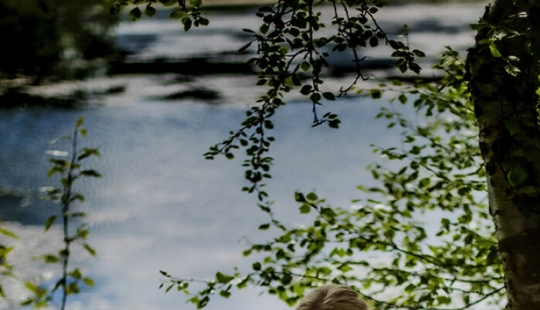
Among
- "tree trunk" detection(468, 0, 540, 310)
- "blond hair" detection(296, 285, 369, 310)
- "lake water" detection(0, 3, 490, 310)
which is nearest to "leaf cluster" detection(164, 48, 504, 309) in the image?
"tree trunk" detection(468, 0, 540, 310)

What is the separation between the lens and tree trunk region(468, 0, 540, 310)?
3.71 metres

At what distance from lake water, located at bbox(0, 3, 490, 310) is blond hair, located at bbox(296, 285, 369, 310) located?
29.9 ft

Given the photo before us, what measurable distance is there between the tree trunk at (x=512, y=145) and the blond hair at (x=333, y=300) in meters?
1.55

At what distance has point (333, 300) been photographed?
2.29 m

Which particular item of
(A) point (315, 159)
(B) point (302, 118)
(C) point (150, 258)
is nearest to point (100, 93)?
(B) point (302, 118)

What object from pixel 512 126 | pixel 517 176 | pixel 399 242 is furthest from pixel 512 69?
pixel 399 242

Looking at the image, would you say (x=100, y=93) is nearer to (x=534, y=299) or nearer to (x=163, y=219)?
(x=163, y=219)

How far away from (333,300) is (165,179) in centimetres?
1580

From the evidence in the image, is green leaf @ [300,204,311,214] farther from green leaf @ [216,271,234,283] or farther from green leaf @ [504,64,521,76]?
green leaf @ [504,64,521,76]

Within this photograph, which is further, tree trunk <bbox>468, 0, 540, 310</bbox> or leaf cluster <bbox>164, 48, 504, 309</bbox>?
leaf cluster <bbox>164, 48, 504, 309</bbox>

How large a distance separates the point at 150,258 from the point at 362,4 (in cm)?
1091

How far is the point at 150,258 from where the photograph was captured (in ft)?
47.7

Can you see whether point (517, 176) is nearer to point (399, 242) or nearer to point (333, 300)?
point (333, 300)

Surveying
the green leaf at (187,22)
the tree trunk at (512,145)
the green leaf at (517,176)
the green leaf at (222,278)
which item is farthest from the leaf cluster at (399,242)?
the green leaf at (517,176)
